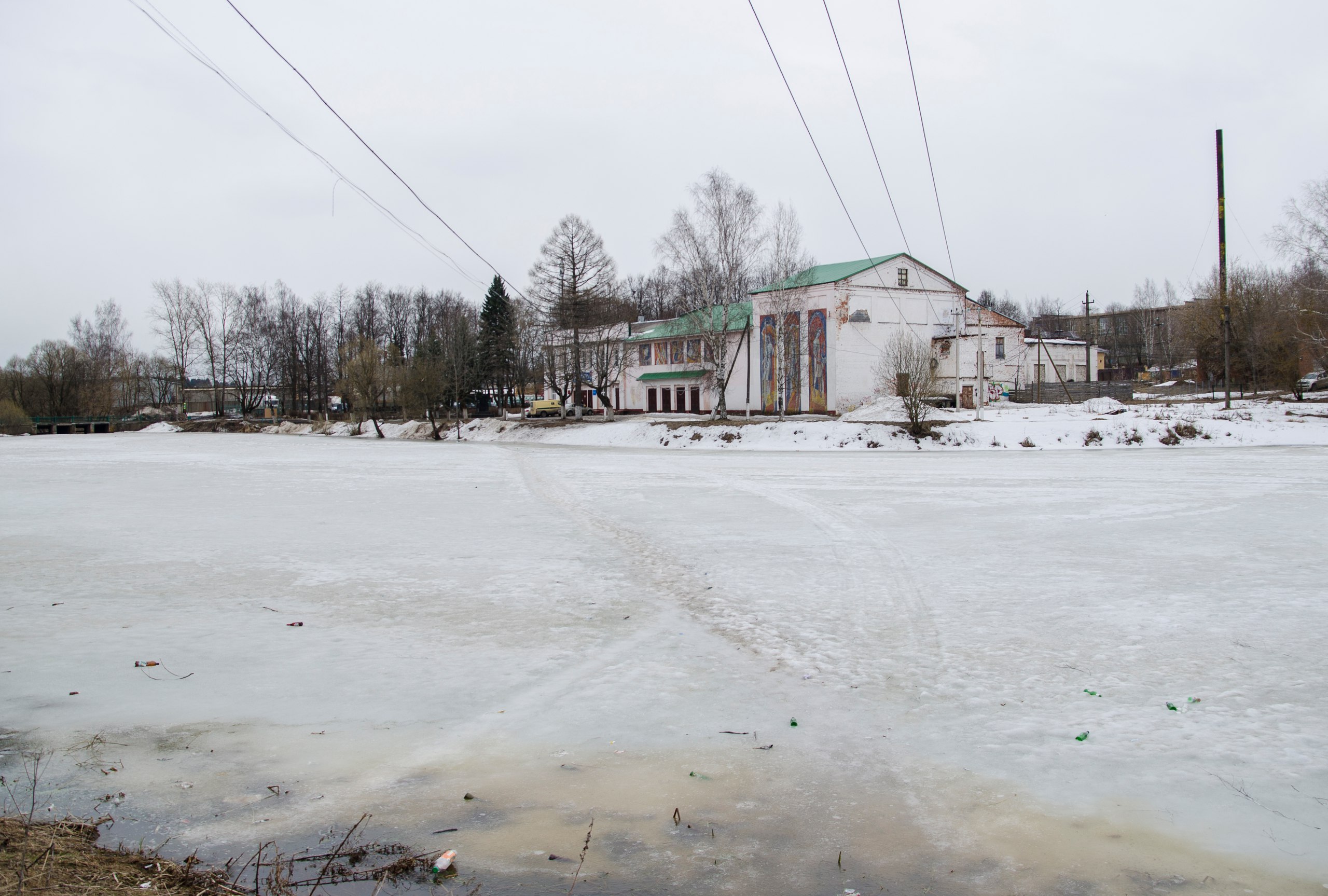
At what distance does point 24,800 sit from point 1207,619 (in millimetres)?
8292

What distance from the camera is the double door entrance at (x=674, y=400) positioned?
61.2m

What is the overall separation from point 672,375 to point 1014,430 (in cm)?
→ 3143

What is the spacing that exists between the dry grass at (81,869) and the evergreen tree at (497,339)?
66.0m

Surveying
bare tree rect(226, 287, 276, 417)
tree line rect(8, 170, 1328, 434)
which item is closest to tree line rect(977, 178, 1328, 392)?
tree line rect(8, 170, 1328, 434)

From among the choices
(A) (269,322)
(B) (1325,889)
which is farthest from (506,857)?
(A) (269,322)

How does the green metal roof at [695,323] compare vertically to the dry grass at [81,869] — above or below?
above

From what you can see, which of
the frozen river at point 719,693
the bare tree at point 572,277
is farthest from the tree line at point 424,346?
the frozen river at point 719,693

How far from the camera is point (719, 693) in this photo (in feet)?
18.5

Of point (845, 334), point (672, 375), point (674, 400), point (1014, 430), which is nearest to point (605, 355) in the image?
point (672, 375)

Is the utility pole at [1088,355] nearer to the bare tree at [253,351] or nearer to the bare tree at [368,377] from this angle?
the bare tree at [368,377]

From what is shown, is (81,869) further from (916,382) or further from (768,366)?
(768,366)

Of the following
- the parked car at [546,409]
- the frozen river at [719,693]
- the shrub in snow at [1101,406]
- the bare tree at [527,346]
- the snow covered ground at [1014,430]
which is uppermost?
the bare tree at [527,346]

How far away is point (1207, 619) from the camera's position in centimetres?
722

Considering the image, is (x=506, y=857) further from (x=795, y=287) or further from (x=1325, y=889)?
(x=795, y=287)
